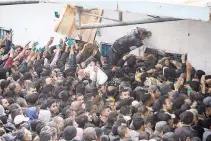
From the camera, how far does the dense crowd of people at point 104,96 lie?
23.5 ft

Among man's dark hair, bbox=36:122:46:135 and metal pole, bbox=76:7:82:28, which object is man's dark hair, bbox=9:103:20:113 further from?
metal pole, bbox=76:7:82:28

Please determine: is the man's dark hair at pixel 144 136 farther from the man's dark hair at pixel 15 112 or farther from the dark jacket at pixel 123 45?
the dark jacket at pixel 123 45

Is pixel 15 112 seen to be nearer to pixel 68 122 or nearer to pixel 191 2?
pixel 68 122

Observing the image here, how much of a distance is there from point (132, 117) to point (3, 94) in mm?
2691

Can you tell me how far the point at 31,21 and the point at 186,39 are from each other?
19.2ft

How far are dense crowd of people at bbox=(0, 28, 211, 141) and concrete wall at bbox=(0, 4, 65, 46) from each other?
7.34ft

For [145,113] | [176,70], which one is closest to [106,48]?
[176,70]

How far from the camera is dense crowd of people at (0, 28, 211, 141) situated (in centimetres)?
715

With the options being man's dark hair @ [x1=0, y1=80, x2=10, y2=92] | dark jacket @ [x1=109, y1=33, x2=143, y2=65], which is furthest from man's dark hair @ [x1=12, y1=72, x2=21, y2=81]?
dark jacket @ [x1=109, y1=33, x2=143, y2=65]

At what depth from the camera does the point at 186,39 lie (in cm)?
1002

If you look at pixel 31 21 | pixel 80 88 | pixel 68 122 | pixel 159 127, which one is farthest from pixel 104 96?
pixel 31 21

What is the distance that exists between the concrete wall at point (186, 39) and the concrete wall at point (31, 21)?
3166mm

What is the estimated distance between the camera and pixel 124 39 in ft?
34.6

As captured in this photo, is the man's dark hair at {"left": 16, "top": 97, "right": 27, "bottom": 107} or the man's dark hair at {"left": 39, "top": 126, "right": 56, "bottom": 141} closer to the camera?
the man's dark hair at {"left": 39, "top": 126, "right": 56, "bottom": 141}
